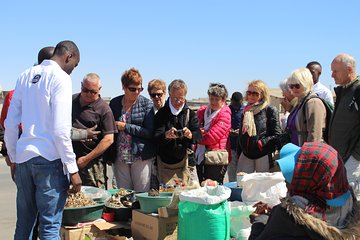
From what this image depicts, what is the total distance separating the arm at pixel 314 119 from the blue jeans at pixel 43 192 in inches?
95.1

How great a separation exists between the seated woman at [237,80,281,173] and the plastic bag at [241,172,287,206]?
3.55 ft

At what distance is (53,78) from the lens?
3.22 m

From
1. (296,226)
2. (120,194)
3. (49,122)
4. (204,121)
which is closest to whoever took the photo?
(296,226)

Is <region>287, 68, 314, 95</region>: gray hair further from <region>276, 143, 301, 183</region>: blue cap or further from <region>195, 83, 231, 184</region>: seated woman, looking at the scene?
<region>276, 143, 301, 183</region>: blue cap

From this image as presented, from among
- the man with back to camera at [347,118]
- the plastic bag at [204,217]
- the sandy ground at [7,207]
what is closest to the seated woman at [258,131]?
the man with back to camera at [347,118]

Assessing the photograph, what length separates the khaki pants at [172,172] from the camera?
4984mm

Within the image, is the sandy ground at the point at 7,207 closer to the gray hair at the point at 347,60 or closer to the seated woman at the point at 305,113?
the seated woman at the point at 305,113

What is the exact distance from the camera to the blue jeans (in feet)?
10.5

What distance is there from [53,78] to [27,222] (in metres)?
1.10

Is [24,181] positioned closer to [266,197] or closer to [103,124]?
[103,124]

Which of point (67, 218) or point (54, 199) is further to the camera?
point (67, 218)

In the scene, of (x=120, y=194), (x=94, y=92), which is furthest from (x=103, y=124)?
(x=120, y=194)

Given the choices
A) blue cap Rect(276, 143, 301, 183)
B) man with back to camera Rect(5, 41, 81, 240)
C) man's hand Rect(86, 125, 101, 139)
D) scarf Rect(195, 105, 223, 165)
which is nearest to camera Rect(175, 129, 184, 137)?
scarf Rect(195, 105, 223, 165)

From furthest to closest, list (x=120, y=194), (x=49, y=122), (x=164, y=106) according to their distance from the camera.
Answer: (x=164, y=106)
(x=120, y=194)
(x=49, y=122)
